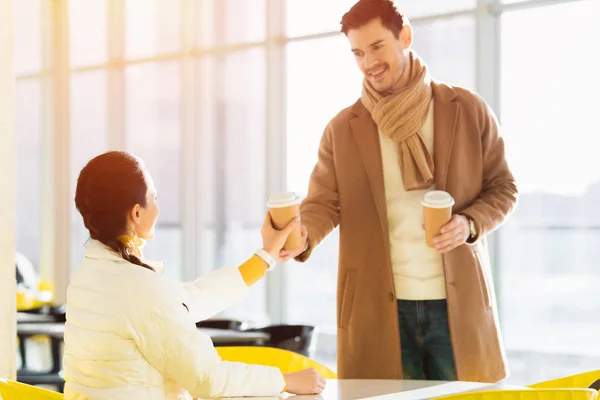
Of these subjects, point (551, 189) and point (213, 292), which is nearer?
point (213, 292)

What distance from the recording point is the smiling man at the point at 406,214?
7.37 feet

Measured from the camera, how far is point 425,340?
2.28 metres

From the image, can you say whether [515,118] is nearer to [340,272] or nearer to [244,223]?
[244,223]

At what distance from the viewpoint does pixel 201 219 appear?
8117 mm

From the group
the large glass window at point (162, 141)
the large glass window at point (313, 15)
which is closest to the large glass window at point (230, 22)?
the large glass window at point (313, 15)

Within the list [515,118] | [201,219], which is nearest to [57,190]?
[201,219]

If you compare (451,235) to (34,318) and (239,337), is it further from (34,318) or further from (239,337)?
(34,318)

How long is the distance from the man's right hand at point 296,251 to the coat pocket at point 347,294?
0.48ft

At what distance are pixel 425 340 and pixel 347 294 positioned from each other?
9.6 inches

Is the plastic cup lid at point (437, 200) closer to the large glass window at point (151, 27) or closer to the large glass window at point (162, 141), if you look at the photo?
the large glass window at point (162, 141)

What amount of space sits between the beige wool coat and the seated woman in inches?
24.6

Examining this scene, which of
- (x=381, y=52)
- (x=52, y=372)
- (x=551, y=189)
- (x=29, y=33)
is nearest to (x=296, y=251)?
(x=381, y=52)

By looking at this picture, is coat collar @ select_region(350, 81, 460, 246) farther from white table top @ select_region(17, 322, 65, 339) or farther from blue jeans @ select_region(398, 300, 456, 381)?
white table top @ select_region(17, 322, 65, 339)

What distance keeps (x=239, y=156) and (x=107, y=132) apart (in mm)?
1964
